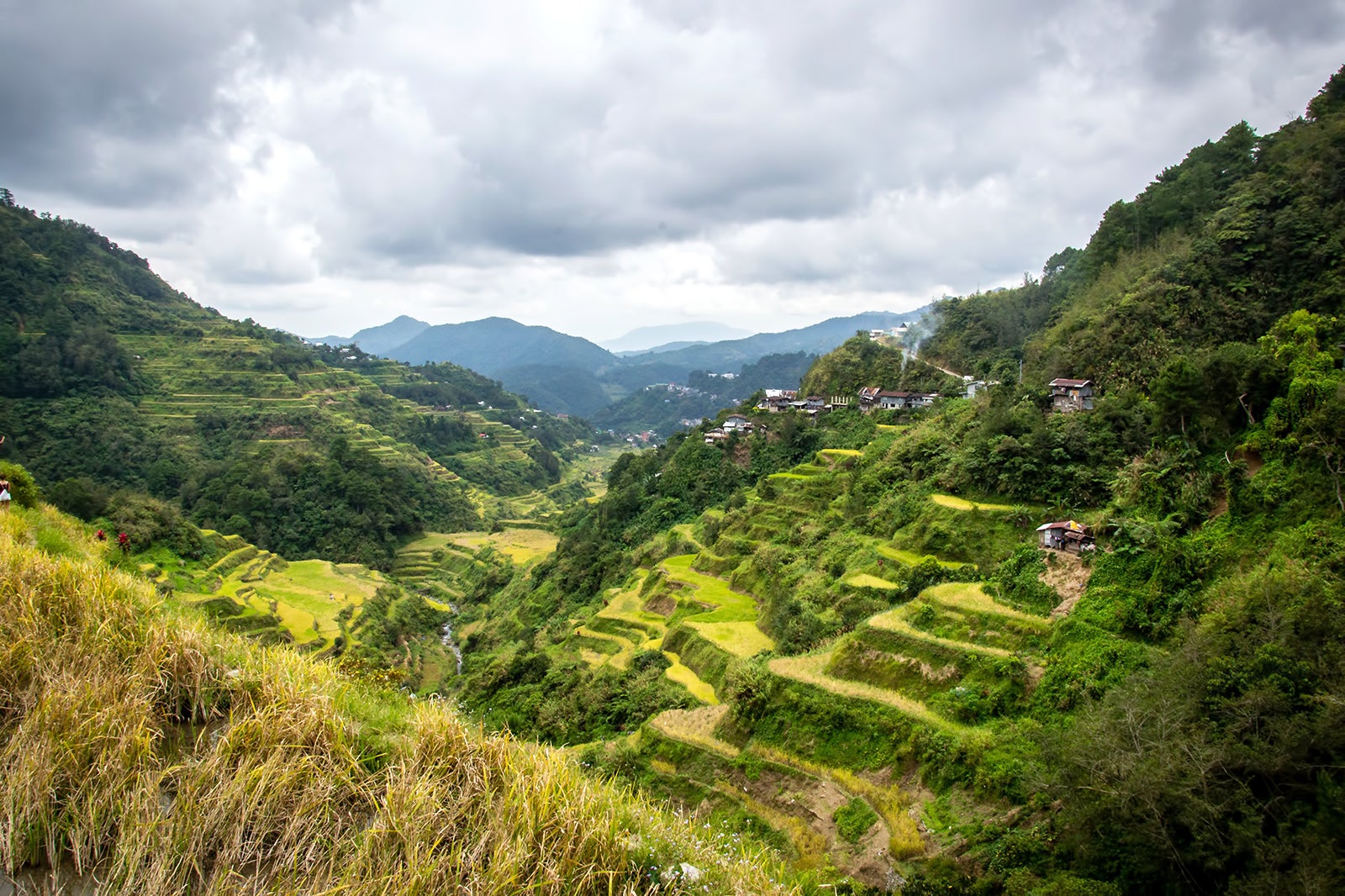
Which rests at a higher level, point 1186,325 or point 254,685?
point 1186,325

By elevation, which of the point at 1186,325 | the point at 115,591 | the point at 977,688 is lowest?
the point at 977,688

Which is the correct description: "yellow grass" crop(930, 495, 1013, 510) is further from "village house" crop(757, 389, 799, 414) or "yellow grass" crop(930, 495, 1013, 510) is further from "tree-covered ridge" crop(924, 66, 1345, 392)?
"village house" crop(757, 389, 799, 414)

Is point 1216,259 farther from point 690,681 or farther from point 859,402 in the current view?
point 690,681

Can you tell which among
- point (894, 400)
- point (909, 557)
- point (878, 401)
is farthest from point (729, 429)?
point (909, 557)

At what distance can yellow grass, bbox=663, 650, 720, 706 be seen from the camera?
15.1m

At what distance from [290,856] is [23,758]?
1764 mm

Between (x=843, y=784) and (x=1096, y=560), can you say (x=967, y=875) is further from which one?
(x=1096, y=560)

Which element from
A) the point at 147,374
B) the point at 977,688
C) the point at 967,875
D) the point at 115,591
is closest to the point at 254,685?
the point at 115,591

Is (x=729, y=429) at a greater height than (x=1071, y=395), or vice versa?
(x=1071, y=395)

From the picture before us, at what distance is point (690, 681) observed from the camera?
1598 centimetres

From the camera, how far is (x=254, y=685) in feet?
17.1

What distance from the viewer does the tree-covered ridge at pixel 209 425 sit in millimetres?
41938

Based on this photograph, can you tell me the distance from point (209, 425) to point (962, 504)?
55.3m

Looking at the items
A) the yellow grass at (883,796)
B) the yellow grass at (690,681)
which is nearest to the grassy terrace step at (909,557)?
the yellow grass at (690,681)
